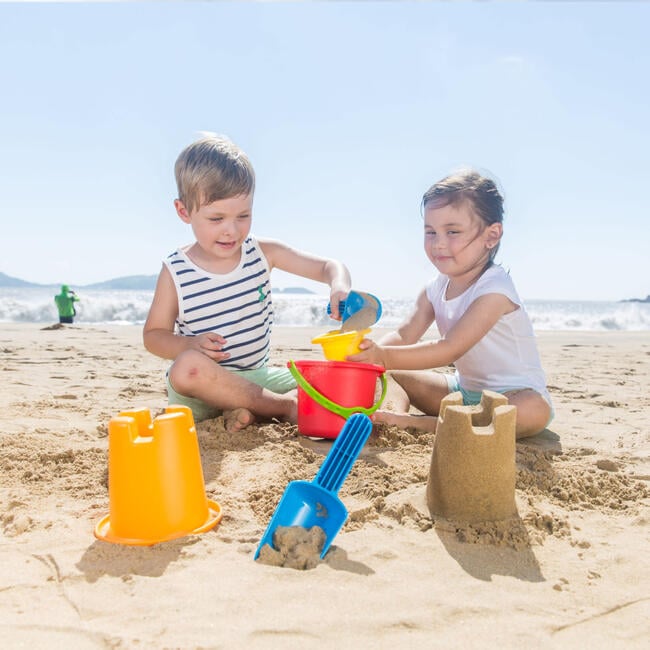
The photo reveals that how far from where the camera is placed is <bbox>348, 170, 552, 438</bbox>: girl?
7.80 feet

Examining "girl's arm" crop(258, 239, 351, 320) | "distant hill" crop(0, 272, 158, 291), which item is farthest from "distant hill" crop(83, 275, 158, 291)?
"girl's arm" crop(258, 239, 351, 320)

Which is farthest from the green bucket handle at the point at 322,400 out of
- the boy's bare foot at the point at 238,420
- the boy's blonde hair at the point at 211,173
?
the boy's blonde hair at the point at 211,173

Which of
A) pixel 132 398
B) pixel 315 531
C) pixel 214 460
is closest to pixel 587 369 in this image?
→ pixel 132 398

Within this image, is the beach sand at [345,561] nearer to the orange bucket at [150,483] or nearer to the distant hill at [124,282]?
the orange bucket at [150,483]

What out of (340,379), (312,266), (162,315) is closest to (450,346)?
(340,379)

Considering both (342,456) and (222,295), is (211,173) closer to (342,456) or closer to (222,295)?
(222,295)

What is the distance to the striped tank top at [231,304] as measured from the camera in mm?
2719

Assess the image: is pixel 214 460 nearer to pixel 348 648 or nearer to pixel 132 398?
pixel 348 648

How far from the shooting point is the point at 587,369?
4.91 meters

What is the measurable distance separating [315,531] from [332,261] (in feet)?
5.16

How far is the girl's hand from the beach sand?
291 mm

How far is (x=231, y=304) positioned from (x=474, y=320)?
3.43 ft

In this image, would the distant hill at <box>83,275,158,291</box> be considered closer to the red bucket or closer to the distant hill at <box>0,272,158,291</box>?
the distant hill at <box>0,272,158,291</box>

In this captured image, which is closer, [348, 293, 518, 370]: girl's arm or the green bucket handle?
the green bucket handle
